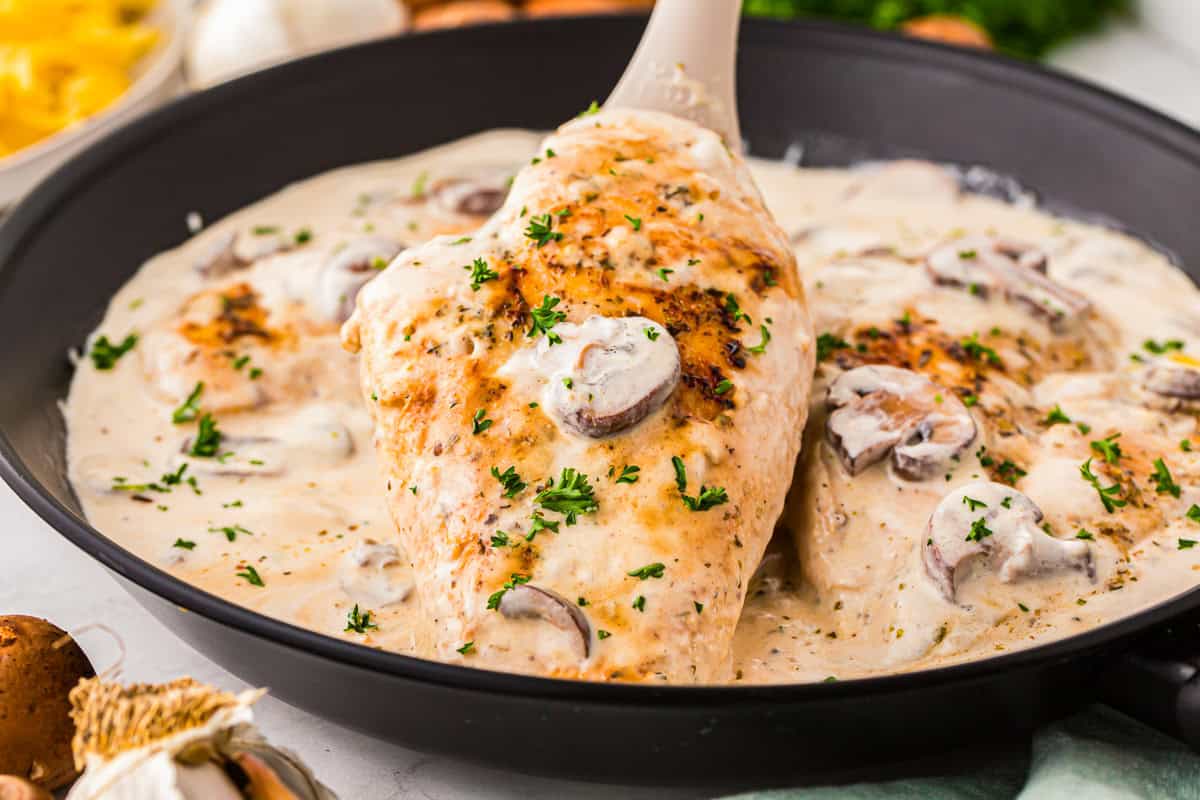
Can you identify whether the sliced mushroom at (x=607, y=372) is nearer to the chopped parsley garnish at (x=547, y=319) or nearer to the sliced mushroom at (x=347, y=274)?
the chopped parsley garnish at (x=547, y=319)

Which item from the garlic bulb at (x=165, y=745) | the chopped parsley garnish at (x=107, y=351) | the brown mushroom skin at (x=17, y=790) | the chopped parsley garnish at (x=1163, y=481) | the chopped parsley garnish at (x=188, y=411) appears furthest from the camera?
the chopped parsley garnish at (x=107, y=351)

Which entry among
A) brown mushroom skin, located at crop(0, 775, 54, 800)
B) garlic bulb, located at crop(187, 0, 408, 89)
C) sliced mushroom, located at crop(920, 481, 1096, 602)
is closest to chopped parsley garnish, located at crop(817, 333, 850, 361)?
sliced mushroom, located at crop(920, 481, 1096, 602)

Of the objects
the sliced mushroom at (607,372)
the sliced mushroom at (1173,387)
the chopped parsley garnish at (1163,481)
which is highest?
the sliced mushroom at (607,372)

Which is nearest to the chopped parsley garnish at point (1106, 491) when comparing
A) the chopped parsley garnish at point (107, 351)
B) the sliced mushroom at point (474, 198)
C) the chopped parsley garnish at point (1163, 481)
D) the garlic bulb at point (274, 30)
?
the chopped parsley garnish at point (1163, 481)

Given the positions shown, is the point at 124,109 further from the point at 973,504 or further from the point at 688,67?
the point at 973,504

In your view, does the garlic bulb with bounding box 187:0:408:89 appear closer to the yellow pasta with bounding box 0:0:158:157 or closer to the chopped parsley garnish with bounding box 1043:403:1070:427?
the yellow pasta with bounding box 0:0:158:157
